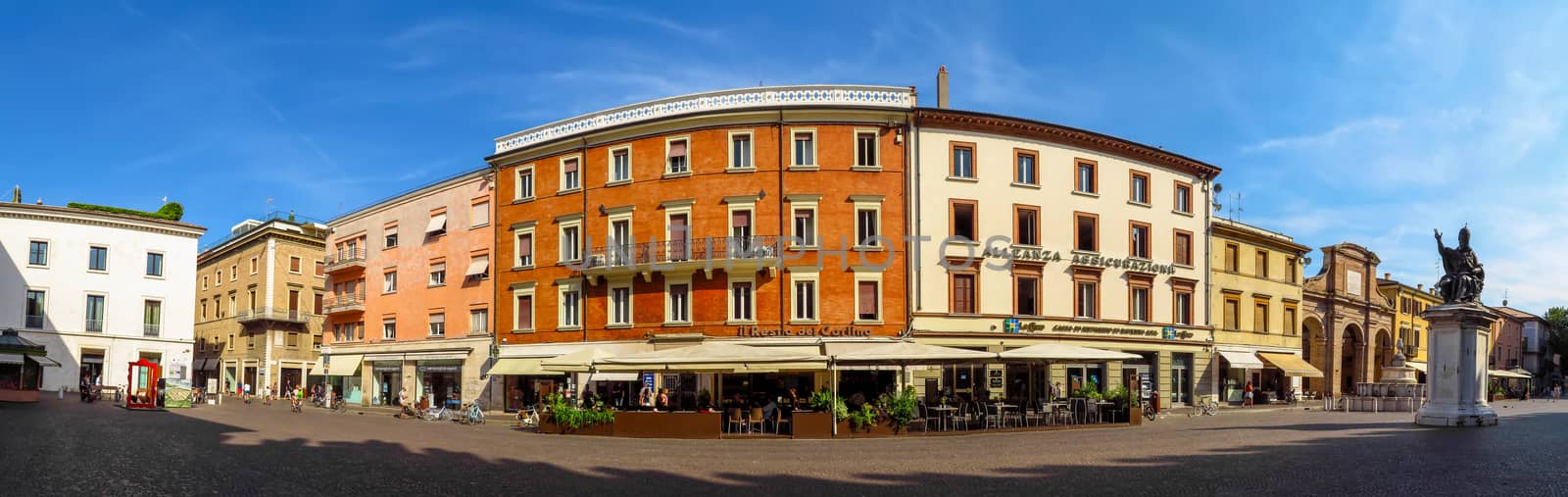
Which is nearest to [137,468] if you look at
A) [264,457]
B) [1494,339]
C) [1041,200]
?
[264,457]

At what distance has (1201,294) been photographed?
43.5 metres

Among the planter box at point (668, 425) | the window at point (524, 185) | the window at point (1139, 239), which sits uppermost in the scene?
the window at point (524, 185)

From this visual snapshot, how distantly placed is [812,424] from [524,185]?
2184 cm

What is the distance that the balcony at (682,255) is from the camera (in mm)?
35375

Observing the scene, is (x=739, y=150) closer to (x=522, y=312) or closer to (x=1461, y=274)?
(x=522, y=312)

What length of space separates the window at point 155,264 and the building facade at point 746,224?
30733 millimetres

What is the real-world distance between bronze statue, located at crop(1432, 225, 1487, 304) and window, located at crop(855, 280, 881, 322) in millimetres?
17123

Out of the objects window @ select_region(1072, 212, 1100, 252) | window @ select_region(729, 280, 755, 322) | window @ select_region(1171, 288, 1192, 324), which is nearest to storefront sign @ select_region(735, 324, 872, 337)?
window @ select_region(729, 280, 755, 322)

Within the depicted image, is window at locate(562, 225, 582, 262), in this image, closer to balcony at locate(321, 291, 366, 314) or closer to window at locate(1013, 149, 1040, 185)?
balcony at locate(321, 291, 366, 314)

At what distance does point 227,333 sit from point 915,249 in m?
51.1

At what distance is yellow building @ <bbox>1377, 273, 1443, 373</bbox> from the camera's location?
2657 inches

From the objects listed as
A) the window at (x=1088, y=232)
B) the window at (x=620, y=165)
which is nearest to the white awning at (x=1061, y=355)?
the window at (x=1088, y=232)

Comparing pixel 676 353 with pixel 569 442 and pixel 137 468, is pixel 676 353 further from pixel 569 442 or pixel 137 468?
pixel 137 468

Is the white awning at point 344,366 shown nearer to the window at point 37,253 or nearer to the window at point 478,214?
the window at point 478,214
